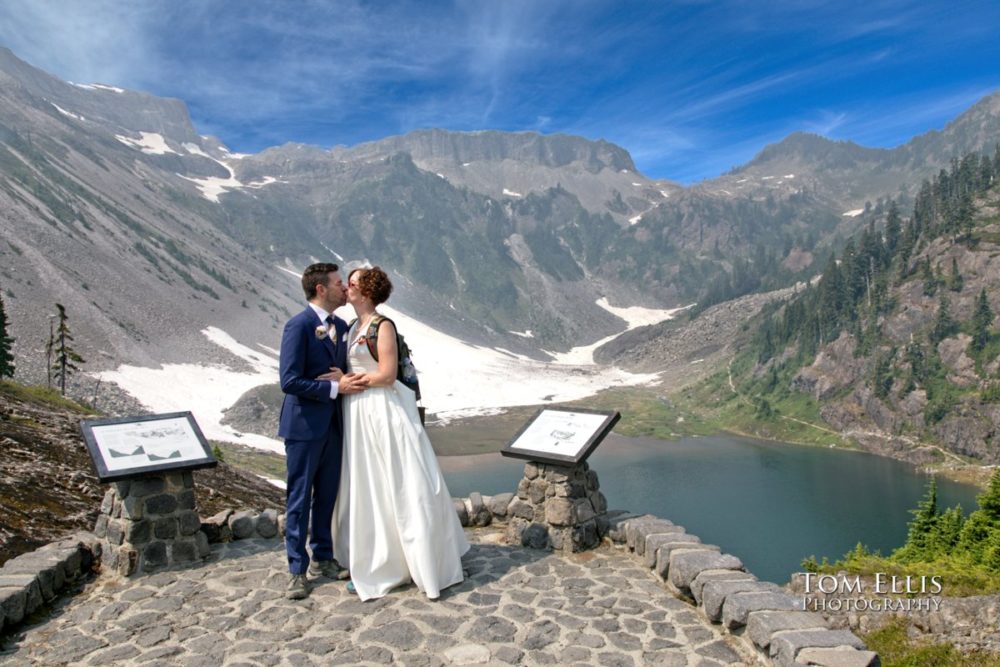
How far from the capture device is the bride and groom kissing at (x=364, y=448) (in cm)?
870

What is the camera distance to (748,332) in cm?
16900

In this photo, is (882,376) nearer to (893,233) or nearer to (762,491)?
(762,491)

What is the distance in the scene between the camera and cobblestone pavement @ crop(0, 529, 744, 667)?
7379 mm

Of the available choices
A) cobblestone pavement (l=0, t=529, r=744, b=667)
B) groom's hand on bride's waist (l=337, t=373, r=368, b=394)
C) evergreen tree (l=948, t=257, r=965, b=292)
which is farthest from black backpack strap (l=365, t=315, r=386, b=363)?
evergreen tree (l=948, t=257, r=965, b=292)

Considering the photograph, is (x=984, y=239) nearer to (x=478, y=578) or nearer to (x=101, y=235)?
(x=478, y=578)

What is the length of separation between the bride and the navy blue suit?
1.05 feet

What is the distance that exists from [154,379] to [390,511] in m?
98.5

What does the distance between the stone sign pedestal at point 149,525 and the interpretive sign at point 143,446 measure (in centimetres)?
24

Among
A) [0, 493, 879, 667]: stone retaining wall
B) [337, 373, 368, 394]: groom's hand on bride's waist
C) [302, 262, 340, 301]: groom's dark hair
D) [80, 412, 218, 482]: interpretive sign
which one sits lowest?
[0, 493, 879, 667]: stone retaining wall

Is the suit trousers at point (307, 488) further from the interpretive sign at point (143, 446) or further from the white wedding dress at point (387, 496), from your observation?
the interpretive sign at point (143, 446)

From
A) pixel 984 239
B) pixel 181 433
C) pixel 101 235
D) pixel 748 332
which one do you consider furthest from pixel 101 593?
pixel 748 332

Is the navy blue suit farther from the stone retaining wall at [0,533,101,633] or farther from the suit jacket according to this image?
the stone retaining wall at [0,533,101,633]

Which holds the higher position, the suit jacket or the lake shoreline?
the suit jacket

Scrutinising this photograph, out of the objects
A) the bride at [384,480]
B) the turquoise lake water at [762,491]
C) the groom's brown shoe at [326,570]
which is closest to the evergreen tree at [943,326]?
the turquoise lake water at [762,491]
